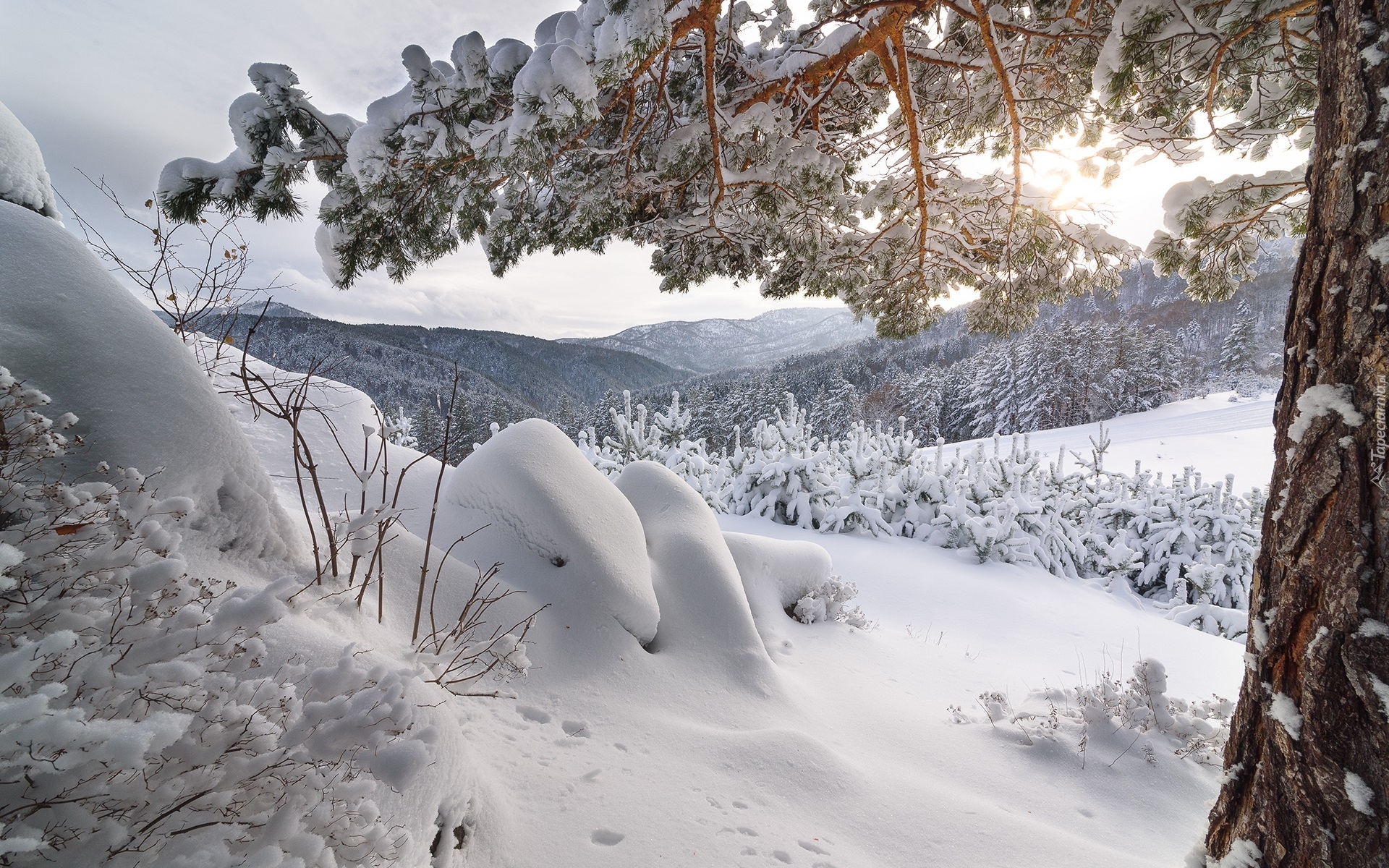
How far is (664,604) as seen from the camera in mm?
3322

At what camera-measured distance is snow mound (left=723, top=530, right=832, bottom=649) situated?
14.3ft

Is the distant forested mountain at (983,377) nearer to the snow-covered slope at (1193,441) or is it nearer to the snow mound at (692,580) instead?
the snow-covered slope at (1193,441)

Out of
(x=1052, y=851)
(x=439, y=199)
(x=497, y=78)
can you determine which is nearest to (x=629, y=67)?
(x=497, y=78)

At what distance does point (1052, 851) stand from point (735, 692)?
147cm

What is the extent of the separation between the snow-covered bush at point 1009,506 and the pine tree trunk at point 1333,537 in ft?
20.0

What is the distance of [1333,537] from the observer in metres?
1.27

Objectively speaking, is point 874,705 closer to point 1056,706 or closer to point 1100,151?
point 1056,706

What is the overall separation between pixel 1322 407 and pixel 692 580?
2.89 m

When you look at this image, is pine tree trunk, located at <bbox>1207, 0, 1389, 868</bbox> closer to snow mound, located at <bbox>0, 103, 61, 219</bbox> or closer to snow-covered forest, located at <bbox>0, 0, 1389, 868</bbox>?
snow-covered forest, located at <bbox>0, 0, 1389, 868</bbox>

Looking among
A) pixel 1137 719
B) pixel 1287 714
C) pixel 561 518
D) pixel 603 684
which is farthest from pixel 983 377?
pixel 1287 714

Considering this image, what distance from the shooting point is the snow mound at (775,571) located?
4355 millimetres

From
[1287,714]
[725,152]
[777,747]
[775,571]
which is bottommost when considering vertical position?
[777,747]

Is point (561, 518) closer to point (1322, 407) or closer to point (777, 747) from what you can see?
point (777, 747)

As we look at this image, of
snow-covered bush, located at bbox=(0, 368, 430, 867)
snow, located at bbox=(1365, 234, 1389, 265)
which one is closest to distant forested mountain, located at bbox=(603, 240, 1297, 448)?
snow, located at bbox=(1365, 234, 1389, 265)
